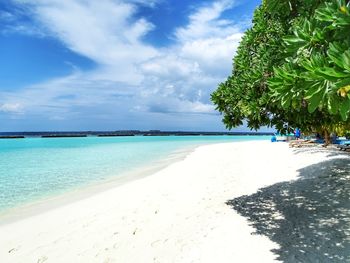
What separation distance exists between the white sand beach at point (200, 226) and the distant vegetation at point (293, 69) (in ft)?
7.78

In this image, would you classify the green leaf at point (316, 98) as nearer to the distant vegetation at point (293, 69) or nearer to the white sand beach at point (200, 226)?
the distant vegetation at point (293, 69)

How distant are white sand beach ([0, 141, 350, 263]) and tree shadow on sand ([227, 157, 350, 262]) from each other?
0.02 meters

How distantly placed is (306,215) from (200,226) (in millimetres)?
2773

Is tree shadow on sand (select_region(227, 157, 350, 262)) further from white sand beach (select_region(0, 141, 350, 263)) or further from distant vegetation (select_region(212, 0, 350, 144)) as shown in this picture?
distant vegetation (select_region(212, 0, 350, 144))

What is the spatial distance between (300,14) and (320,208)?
17.1ft

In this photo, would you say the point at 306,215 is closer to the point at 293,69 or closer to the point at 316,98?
the point at 293,69

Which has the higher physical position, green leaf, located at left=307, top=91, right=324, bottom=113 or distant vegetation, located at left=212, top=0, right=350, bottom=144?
distant vegetation, located at left=212, top=0, right=350, bottom=144

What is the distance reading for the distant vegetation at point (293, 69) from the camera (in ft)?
11.1

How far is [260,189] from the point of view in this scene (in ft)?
38.1

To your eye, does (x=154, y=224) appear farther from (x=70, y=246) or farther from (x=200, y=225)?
(x=70, y=246)

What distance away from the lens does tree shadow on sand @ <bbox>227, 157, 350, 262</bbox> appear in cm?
624

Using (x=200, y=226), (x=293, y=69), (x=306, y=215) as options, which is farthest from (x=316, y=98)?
(x=306, y=215)

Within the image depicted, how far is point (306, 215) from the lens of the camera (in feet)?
27.3

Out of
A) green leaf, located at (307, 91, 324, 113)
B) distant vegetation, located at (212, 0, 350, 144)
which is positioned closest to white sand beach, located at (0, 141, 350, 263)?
distant vegetation, located at (212, 0, 350, 144)
